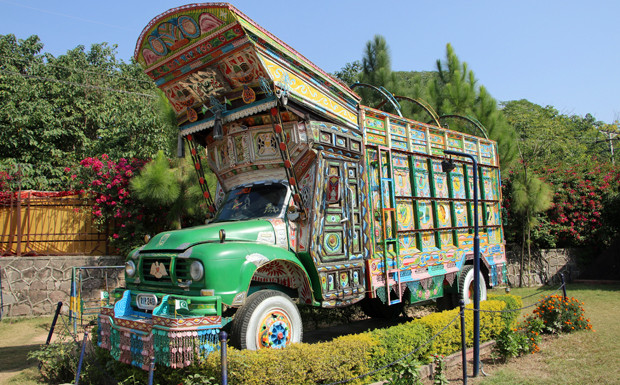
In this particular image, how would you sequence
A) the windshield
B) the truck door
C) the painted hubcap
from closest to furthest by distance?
the painted hubcap < the truck door < the windshield

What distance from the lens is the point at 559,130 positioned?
107ft

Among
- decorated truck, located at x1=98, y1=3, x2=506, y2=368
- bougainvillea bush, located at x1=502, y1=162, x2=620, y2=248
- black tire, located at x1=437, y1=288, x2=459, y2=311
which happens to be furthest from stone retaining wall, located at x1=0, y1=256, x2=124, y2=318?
bougainvillea bush, located at x1=502, y1=162, x2=620, y2=248

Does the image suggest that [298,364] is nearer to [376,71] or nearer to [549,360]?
[549,360]

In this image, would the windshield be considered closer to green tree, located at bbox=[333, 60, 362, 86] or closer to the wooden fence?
the wooden fence

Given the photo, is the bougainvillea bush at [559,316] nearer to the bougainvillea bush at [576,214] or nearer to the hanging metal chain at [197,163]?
the hanging metal chain at [197,163]

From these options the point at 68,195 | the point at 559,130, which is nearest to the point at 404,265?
the point at 68,195

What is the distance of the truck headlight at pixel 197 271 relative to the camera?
4988 mm

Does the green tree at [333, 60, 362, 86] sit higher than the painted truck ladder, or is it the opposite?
the green tree at [333, 60, 362, 86]

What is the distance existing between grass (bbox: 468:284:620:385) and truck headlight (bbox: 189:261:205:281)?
3.88 metres

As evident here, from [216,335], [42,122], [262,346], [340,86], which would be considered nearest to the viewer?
[216,335]

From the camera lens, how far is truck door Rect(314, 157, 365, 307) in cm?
654

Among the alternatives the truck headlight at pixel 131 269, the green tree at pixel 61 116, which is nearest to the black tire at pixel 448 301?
the truck headlight at pixel 131 269

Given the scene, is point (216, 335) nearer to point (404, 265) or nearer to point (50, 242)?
point (404, 265)

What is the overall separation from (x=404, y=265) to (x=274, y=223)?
2797 mm
